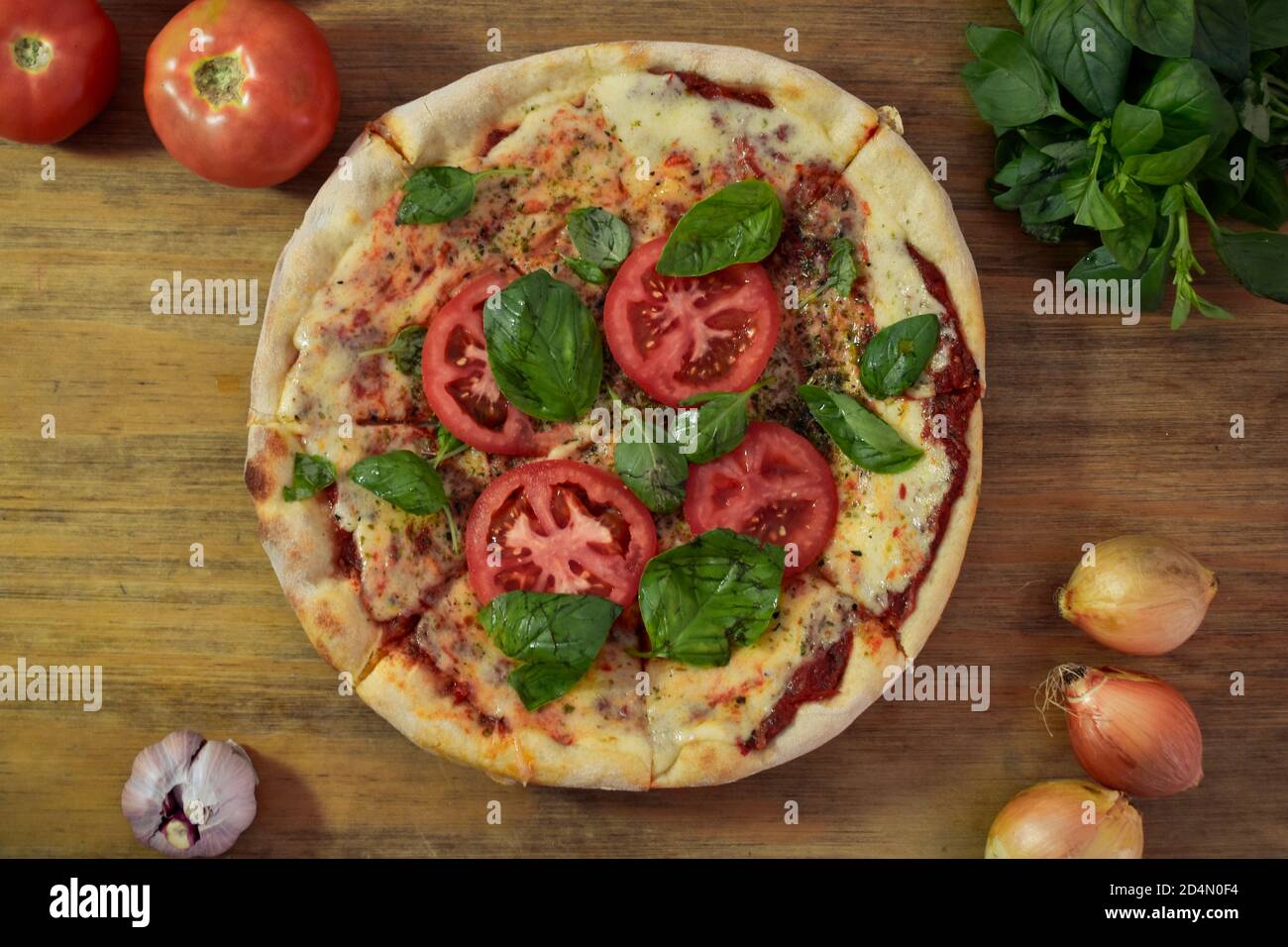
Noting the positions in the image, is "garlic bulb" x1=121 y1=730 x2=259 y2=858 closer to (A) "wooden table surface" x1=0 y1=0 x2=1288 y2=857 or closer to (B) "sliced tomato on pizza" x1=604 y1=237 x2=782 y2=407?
(A) "wooden table surface" x1=0 y1=0 x2=1288 y2=857

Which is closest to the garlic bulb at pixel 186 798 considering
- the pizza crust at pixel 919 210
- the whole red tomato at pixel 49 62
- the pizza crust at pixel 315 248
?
the pizza crust at pixel 315 248

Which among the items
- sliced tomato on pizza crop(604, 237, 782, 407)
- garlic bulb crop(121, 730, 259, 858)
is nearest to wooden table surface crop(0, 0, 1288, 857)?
garlic bulb crop(121, 730, 259, 858)

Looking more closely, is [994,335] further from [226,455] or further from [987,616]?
[226,455]

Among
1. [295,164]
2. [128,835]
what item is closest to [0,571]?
[128,835]

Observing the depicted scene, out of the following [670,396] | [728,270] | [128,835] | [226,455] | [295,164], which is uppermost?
[295,164]

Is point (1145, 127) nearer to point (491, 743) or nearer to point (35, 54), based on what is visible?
point (491, 743)
